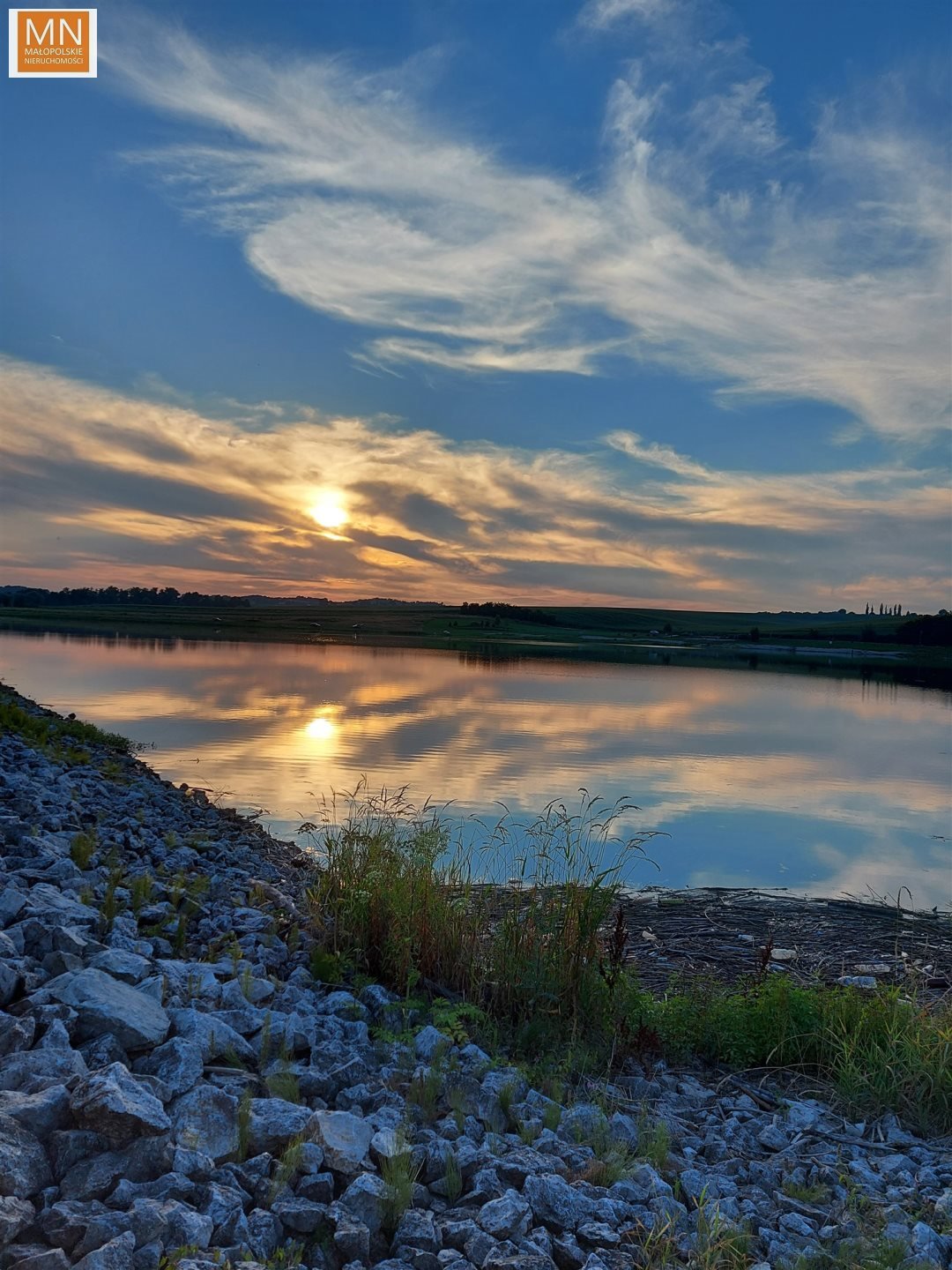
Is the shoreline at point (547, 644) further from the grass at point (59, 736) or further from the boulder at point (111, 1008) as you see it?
the boulder at point (111, 1008)

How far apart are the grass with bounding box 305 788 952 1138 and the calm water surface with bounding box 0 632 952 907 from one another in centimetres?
555

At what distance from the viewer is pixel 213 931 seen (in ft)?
22.7

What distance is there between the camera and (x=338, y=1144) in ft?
12.9

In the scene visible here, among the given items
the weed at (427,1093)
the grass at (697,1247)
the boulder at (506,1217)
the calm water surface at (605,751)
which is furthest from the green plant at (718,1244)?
the calm water surface at (605,751)

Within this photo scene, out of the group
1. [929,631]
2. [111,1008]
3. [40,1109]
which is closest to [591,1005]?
[111,1008]

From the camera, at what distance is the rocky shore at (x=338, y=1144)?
345cm

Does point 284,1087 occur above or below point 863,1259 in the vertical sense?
above

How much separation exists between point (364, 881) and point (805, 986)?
12.7ft

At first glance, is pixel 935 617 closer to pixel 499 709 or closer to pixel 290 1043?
pixel 499 709

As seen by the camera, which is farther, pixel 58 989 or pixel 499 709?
pixel 499 709

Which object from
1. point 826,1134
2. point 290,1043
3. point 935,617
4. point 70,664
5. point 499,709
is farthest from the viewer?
point 935,617

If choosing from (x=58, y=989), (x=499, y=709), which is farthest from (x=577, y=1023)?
(x=499, y=709)

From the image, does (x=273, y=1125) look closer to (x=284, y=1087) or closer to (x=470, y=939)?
(x=284, y=1087)

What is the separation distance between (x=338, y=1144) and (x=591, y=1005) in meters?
2.88
